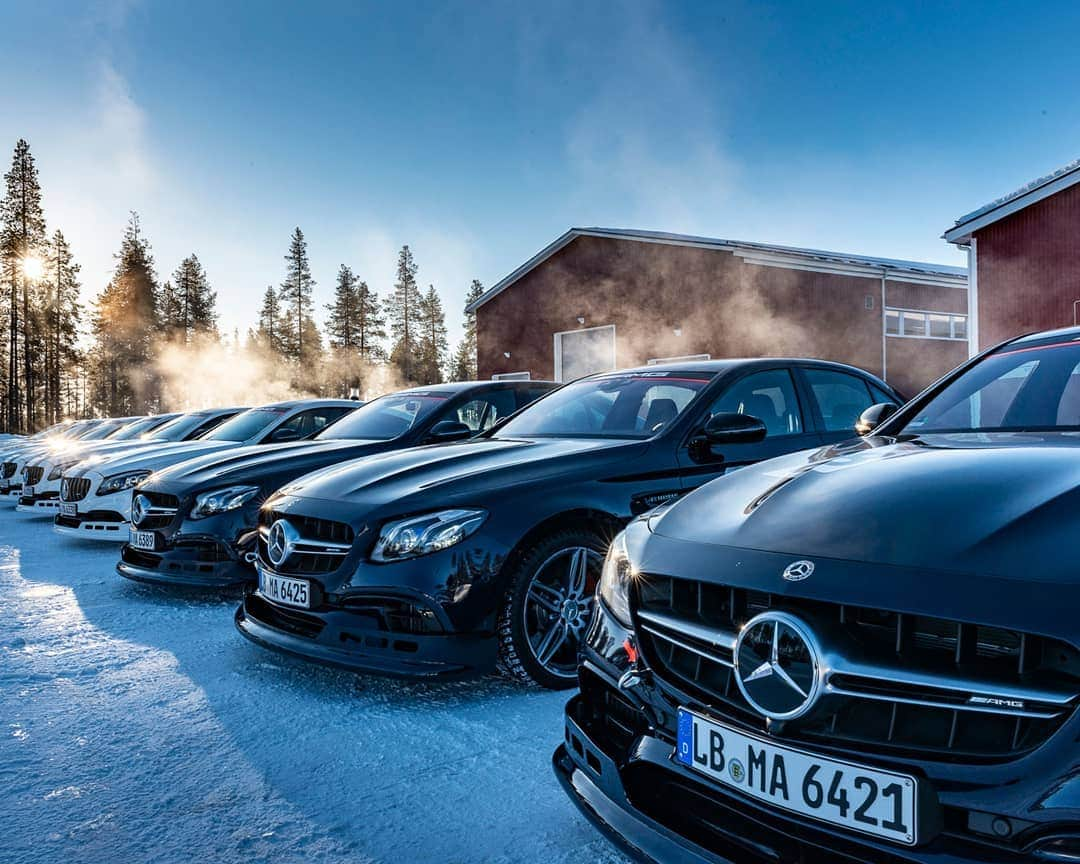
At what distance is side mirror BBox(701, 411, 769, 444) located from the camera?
10.6 feet

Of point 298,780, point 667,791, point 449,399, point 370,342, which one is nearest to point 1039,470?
point 667,791

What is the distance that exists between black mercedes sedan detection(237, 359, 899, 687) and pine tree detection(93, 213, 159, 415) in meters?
53.0

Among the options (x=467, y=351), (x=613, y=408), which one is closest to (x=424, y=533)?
(x=613, y=408)

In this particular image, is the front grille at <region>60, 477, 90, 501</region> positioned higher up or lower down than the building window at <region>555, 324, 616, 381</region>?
lower down

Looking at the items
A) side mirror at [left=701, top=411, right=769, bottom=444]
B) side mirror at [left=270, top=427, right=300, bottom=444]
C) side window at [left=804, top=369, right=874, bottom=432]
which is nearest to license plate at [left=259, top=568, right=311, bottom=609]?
side mirror at [left=701, top=411, right=769, bottom=444]

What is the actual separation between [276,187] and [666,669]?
84.5 ft

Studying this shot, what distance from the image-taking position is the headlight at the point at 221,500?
4648mm

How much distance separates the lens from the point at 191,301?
184 ft

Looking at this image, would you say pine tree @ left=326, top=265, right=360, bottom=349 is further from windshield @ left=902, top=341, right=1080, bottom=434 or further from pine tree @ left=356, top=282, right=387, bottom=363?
windshield @ left=902, top=341, right=1080, bottom=434

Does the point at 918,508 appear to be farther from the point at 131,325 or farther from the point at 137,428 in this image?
the point at 131,325

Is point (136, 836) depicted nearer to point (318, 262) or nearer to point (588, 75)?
point (588, 75)

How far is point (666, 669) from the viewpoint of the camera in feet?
5.37

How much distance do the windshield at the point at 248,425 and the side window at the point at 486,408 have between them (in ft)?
9.48

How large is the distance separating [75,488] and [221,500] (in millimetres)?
3324
